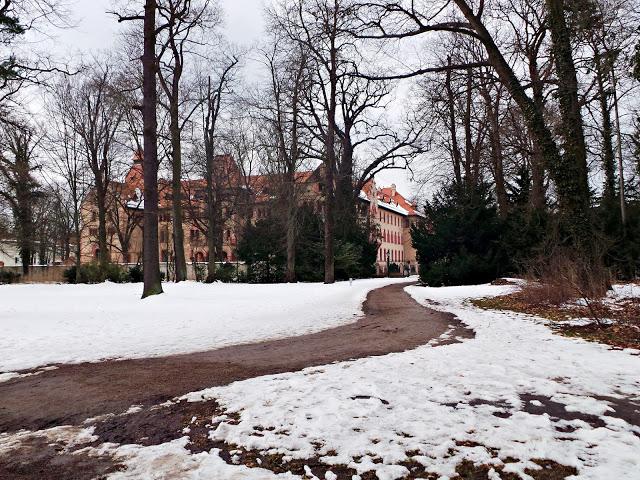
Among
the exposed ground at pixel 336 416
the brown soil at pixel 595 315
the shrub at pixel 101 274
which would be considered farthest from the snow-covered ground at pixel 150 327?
the shrub at pixel 101 274

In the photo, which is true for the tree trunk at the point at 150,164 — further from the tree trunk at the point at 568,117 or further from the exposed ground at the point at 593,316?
the tree trunk at the point at 568,117

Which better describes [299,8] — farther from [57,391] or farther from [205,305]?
[57,391]

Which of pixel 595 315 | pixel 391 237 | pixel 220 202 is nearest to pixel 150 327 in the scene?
pixel 595 315

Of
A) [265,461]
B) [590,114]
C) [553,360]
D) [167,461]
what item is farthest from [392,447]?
[590,114]

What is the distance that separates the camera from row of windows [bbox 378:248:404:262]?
73.4m

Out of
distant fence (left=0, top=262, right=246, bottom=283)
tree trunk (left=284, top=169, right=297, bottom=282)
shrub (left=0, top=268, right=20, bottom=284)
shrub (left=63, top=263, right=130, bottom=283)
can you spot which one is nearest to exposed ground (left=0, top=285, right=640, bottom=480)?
tree trunk (left=284, top=169, right=297, bottom=282)

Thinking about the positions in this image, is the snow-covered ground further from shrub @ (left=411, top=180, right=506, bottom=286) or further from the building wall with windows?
the building wall with windows

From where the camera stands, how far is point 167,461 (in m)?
3.08

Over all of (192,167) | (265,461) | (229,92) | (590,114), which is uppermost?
(229,92)

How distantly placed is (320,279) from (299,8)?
17.5 meters

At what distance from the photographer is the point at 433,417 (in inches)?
145

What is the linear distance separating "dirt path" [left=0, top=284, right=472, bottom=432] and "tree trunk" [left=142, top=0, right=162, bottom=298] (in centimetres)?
876

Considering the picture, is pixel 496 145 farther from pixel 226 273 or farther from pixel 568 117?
pixel 226 273

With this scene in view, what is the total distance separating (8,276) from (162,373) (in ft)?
127
